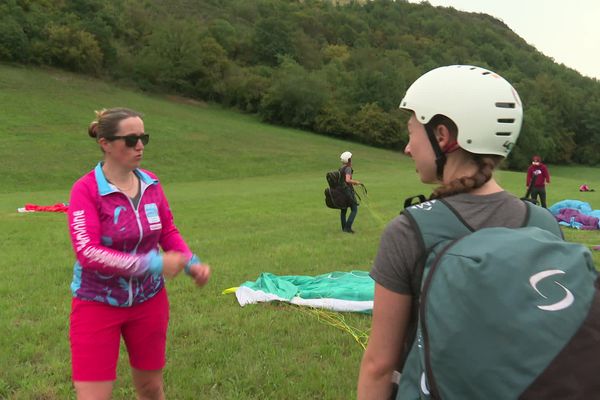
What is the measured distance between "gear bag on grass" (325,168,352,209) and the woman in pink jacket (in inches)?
387

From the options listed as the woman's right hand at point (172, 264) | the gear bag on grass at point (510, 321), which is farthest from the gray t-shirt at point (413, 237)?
the woman's right hand at point (172, 264)

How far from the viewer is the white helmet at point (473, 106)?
75.5 inches

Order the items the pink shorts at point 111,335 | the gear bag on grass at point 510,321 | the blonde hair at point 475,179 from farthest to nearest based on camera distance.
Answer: the pink shorts at point 111,335 < the blonde hair at point 475,179 < the gear bag on grass at point 510,321

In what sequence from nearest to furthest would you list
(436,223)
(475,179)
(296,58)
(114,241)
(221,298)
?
1. (436,223)
2. (475,179)
3. (114,241)
4. (221,298)
5. (296,58)

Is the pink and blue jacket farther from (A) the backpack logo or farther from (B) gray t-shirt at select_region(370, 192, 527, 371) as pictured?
(A) the backpack logo

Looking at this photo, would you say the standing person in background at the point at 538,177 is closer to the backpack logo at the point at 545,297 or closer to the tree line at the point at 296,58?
the backpack logo at the point at 545,297

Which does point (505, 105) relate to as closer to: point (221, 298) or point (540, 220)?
point (540, 220)

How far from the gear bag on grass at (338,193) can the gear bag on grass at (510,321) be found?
11.5 metres

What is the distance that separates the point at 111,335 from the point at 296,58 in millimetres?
116164

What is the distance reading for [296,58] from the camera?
114875 millimetres

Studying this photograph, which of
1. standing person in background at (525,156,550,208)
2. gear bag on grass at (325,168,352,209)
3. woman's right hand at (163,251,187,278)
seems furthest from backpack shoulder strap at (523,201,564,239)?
standing person in background at (525,156,550,208)

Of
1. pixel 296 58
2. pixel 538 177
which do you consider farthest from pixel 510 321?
pixel 296 58

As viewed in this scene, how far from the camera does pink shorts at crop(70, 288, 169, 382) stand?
3068mm

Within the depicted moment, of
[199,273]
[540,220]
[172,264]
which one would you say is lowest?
[199,273]
